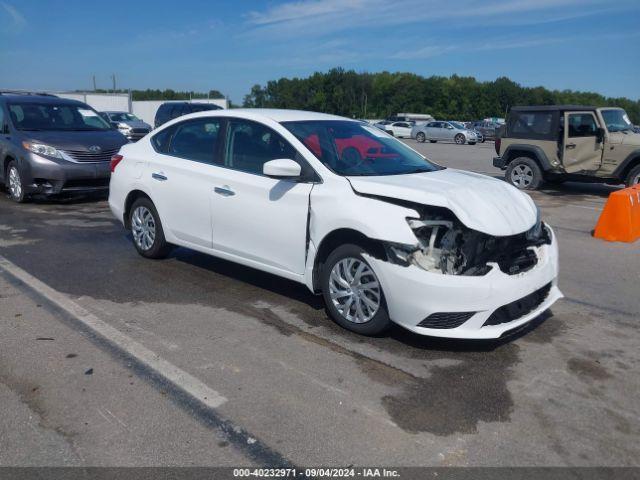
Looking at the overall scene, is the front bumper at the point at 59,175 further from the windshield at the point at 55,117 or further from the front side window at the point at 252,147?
the front side window at the point at 252,147

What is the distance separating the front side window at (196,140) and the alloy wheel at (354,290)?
1878 millimetres

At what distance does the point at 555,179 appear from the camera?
13.1 meters

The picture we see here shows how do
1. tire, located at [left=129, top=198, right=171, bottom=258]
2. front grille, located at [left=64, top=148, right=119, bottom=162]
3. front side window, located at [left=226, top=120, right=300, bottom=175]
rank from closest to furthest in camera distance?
front side window, located at [left=226, top=120, right=300, bottom=175] → tire, located at [left=129, top=198, right=171, bottom=258] → front grille, located at [left=64, top=148, right=119, bottom=162]

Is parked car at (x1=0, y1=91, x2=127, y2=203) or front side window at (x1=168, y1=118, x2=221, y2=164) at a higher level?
front side window at (x1=168, y1=118, x2=221, y2=164)

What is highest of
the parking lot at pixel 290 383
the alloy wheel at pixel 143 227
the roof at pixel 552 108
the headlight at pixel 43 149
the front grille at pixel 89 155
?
the roof at pixel 552 108

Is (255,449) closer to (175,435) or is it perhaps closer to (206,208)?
(175,435)

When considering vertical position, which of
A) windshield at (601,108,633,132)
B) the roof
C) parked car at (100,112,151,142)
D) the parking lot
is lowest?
parked car at (100,112,151,142)

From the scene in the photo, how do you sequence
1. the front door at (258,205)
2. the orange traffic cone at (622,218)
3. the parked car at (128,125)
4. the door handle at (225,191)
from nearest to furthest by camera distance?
1. the front door at (258,205)
2. the door handle at (225,191)
3. the orange traffic cone at (622,218)
4. the parked car at (128,125)

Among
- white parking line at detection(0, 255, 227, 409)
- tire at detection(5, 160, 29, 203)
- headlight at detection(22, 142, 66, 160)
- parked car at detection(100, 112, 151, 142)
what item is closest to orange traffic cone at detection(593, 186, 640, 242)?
white parking line at detection(0, 255, 227, 409)

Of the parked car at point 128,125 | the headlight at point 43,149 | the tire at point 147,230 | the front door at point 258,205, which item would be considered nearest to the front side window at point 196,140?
the front door at point 258,205

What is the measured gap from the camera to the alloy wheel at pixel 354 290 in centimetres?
436

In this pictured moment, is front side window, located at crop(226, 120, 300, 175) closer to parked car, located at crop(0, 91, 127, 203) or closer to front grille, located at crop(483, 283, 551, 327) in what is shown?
front grille, located at crop(483, 283, 551, 327)

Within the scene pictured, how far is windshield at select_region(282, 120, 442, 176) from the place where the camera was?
4.94 meters

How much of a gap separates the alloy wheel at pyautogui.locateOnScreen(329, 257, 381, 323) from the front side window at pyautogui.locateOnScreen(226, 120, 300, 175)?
1.10m
